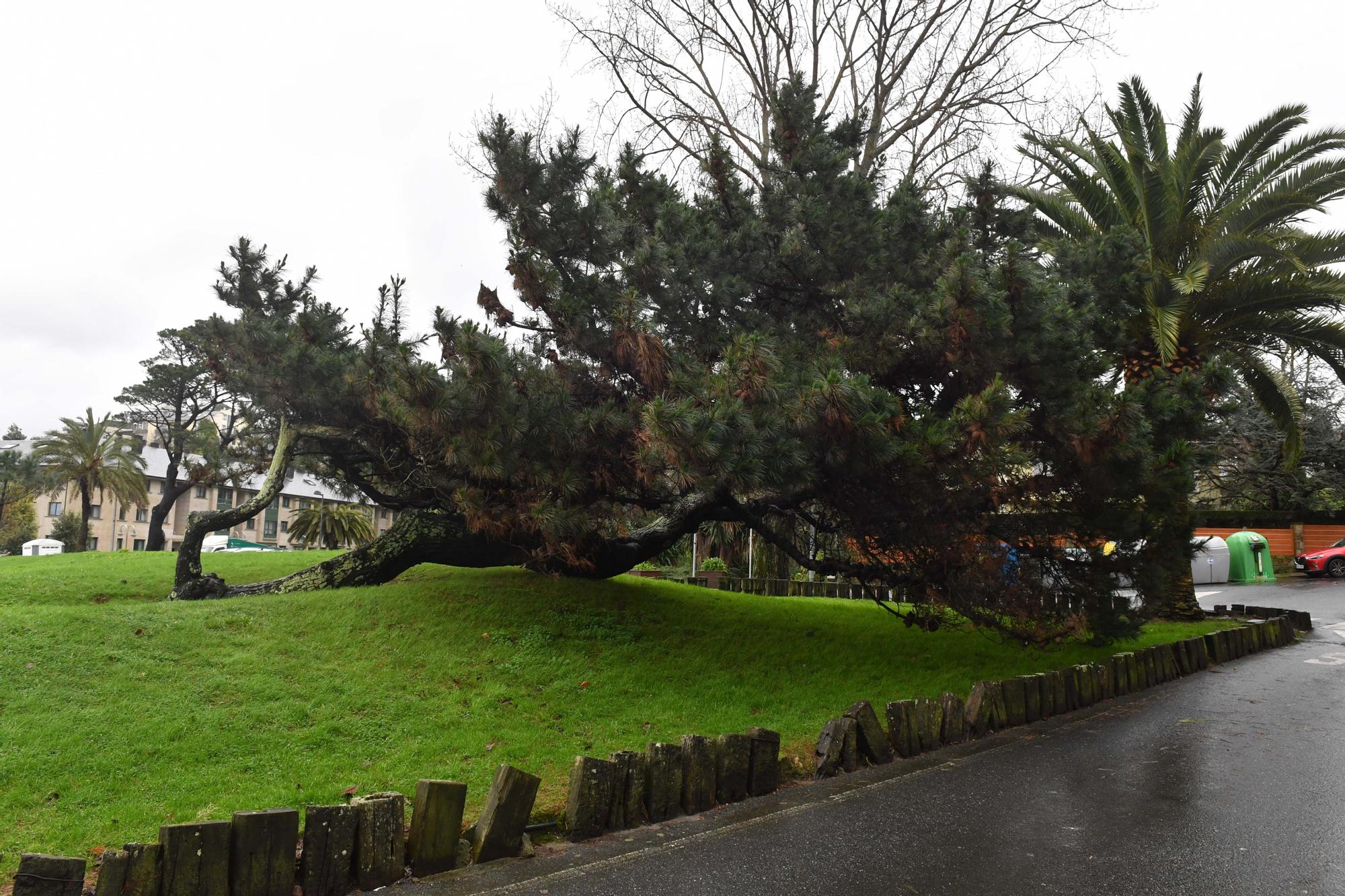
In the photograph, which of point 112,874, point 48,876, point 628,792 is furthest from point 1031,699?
point 48,876

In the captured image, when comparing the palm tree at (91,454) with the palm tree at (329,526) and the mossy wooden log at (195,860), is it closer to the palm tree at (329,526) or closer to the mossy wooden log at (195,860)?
the palm tree at (329,526)

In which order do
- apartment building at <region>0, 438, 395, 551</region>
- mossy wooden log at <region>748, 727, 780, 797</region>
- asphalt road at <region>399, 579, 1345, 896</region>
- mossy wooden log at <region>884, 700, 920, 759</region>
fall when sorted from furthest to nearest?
apartment building at <region>0, 438, 395, 551</region>
mossy wooden log at <region>884, 700, 920, 759</region>
mossy wooden log at <region>748, 727, 780, 797</region>
asphalt road at <region>399, 579, 1345, 896</region>

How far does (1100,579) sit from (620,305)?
5968 millimetres

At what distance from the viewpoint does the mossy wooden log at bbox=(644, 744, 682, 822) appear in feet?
17.5

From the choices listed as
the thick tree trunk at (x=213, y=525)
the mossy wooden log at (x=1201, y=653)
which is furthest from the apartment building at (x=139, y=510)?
the mossy wooden log at (x=1201, y=653)

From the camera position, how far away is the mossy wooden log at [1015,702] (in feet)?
26.2

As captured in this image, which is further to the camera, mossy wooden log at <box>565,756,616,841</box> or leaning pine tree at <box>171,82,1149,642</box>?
leaning pine tree at <box>171,82,1149,642</box>

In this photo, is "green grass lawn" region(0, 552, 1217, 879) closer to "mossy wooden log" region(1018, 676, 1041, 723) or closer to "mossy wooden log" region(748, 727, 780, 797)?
"mossy wooden log" region(748, 727, 780, 797)

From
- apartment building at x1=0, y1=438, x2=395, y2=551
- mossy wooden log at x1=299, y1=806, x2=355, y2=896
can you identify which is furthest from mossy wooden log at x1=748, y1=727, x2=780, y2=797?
apartment building at x1=0, y1=438, x2=395, y2=551

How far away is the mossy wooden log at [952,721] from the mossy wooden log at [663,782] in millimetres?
2809

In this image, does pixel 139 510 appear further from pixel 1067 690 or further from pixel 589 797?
pixel 589 797

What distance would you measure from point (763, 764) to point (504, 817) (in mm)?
1999

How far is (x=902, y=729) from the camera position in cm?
691

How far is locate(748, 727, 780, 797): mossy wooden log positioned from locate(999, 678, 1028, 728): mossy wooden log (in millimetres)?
2870
